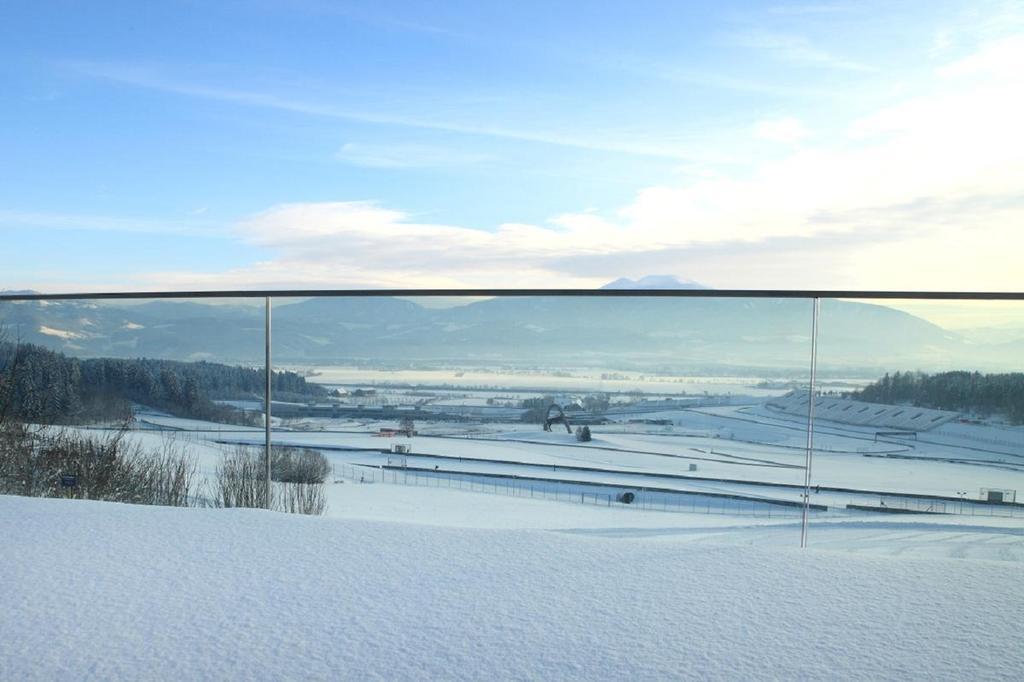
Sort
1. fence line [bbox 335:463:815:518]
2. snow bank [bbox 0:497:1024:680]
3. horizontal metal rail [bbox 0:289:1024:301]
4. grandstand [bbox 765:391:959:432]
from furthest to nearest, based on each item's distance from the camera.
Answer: fence line [bbox 335:463:815:518] < grandstand [bbox 765:391:959:432] < horizontal metal rail [bbox 0:289:1024:301] < snow bank [bbox 0:497:1024:680]

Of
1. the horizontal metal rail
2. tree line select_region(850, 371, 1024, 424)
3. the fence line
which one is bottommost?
the fence line

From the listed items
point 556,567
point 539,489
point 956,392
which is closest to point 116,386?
point 539,489

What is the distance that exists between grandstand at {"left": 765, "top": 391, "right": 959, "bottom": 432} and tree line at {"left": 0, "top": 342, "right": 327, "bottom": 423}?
1.94 meters

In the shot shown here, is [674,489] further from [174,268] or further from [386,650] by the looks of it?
[174,268]

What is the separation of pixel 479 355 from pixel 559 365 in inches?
13.6

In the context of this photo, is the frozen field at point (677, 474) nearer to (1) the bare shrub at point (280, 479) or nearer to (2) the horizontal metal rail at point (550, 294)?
(1) the bare shrub at point (280, 479)

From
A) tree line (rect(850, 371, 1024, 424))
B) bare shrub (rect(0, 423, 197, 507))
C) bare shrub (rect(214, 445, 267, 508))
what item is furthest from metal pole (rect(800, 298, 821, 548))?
bare shrub (rect(0, 423, 197, 507))

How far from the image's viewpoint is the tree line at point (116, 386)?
333 centimetres

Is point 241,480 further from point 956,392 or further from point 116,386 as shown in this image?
point 956,392

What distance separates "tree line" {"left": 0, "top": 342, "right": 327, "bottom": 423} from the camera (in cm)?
333

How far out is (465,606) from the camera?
1.75 m

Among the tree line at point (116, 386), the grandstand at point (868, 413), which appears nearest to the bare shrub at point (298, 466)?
the tree line at point (116, 386)

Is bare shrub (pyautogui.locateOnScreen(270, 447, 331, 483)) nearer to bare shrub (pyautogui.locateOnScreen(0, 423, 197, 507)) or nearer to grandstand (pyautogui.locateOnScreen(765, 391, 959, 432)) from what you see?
bare shrub (pyautogui.locateOnScreen(0, 423, 197, 507))

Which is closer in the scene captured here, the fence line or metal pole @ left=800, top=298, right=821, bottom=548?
metal pole @ left=800, top=298, right=821, bottom=548
